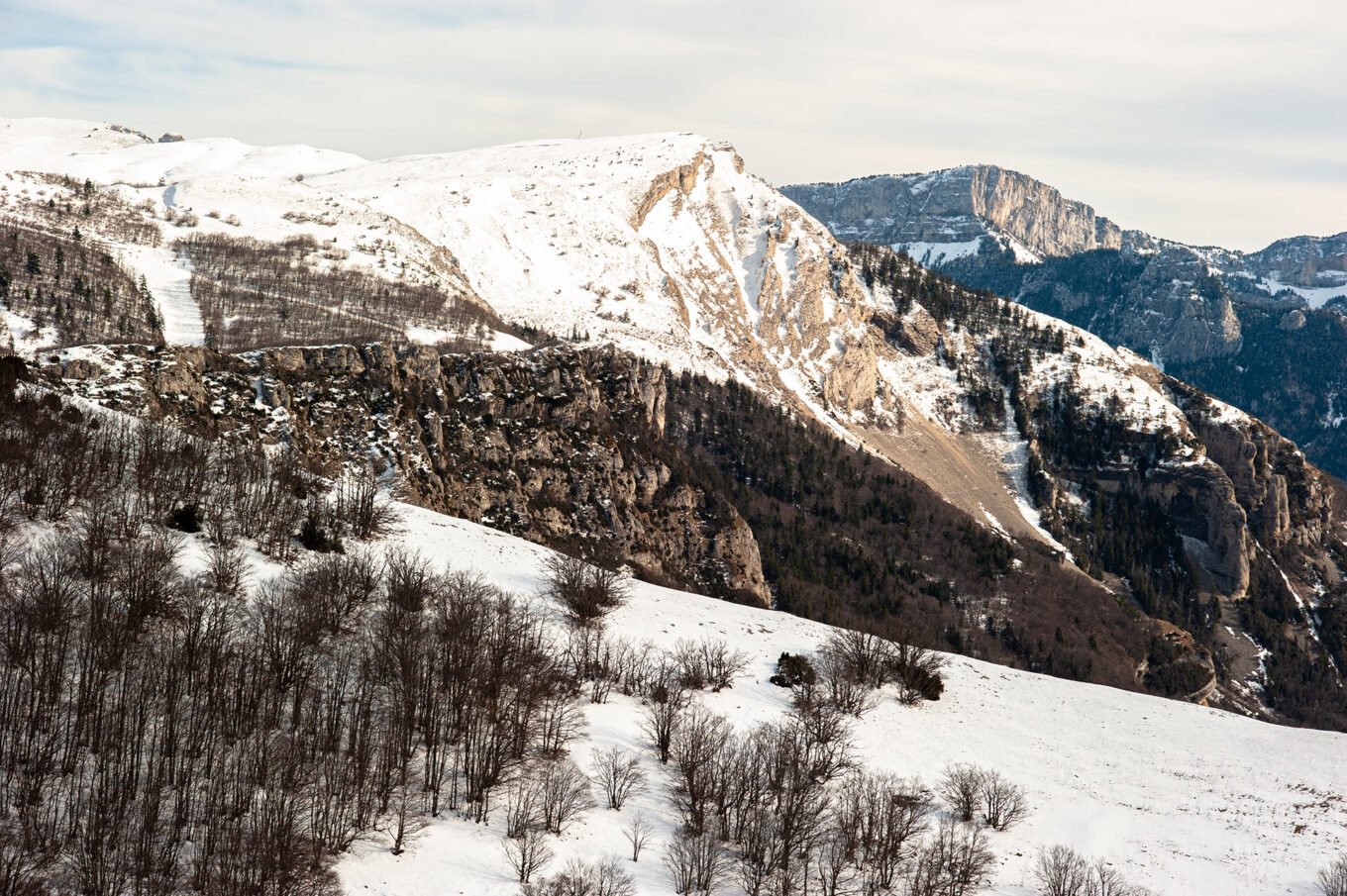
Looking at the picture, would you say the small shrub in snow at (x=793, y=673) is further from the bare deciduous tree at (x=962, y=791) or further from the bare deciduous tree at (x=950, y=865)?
the bare deciduous tree at (x=950, y=865)

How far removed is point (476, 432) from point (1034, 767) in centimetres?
10126

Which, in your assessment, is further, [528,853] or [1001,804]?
[1001,804]

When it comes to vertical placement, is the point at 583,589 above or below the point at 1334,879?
above

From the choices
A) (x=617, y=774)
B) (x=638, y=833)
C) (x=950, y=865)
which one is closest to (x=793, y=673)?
(x=617, y=774)

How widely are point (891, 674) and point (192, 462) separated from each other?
1899 inches

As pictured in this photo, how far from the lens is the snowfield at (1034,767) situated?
4034 centimetres

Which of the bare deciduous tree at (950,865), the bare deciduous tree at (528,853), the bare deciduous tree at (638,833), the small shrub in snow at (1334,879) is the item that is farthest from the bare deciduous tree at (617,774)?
the small shrub in snow at (1334,879)

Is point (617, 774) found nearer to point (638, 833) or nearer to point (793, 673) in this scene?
point (638, 833)

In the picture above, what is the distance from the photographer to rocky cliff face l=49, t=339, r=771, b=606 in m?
103

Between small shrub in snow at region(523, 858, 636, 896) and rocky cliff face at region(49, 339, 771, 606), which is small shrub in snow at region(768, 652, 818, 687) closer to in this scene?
small shrub in snow at region(523, 858, 636, 896)

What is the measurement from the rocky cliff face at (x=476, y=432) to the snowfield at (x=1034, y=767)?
19.3 meters

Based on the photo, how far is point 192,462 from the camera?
6238 centimetres

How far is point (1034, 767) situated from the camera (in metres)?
53.0

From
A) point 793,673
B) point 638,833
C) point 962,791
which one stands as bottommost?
point 638,833
